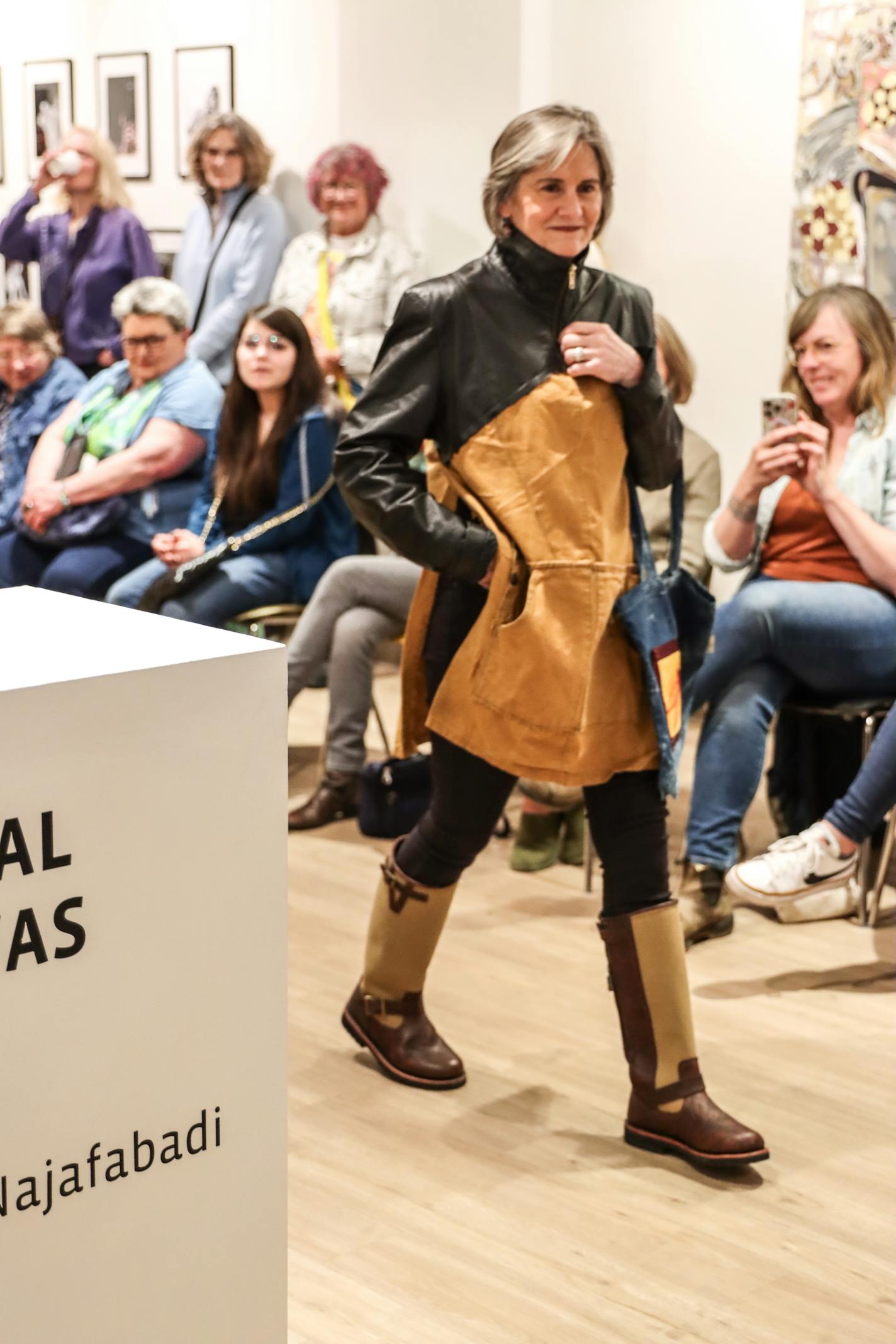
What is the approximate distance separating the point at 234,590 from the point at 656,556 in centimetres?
110

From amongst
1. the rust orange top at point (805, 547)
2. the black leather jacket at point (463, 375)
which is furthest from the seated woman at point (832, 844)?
the black leather jacket at point (463, 375)

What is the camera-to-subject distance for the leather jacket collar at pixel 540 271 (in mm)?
Result: 2500

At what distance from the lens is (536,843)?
3998 millimetres

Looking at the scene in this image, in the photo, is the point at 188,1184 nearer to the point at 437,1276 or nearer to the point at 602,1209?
the point at 437,1276

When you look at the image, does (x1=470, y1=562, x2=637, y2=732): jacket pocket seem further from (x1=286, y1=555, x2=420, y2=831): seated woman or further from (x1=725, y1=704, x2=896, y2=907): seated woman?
(x1=286, y1=555, x2=420, y2=831): seated woman

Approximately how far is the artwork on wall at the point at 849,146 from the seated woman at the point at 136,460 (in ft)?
6.26

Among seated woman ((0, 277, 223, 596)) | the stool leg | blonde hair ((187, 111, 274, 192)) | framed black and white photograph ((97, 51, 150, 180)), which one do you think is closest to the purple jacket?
blonde hair ((187, 111, 274, 192))

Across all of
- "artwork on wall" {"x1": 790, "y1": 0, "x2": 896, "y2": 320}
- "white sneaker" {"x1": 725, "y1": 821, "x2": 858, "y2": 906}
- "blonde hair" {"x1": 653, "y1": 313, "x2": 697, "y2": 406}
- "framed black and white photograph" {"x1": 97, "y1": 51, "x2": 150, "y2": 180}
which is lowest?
"white sneaker" {"x1": 725, "y1": 821, "x2": 858, "y2": 906}

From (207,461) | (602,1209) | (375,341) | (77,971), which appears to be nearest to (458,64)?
(375,341)

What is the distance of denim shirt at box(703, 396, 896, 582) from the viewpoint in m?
3.69

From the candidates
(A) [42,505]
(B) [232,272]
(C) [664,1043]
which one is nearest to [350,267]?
(B) [232,272]

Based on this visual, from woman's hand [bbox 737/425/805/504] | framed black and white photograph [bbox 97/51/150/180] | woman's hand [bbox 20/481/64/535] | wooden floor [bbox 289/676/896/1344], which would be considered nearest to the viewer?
wooden floor [bbox 289/676/896/1344]

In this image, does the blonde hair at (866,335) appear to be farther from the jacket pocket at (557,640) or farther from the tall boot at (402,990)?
the tall boot at (402,990)

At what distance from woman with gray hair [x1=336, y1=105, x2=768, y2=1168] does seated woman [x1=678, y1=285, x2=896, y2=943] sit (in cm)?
94
